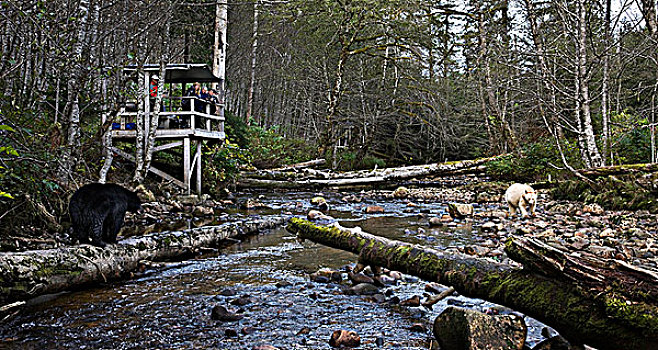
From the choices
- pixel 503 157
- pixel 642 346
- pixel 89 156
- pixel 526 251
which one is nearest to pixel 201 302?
pixel 526 251

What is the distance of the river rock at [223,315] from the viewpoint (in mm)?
3713

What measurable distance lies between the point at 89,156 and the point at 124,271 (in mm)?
6462

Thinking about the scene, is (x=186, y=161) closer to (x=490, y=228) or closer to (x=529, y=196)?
(x=490, y=228)

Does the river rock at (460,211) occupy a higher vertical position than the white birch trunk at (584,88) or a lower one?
lower

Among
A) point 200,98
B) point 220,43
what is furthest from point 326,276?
point 220,43

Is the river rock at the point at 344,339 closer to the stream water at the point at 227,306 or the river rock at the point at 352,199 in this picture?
the stream water at the point at 227,306

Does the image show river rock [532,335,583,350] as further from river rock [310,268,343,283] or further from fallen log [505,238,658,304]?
river rock [310,268,343,283]

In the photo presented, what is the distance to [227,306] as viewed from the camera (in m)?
4.09

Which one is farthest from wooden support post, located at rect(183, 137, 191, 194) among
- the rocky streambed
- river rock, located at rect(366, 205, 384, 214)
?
river rock, located at rect(366, 205, 384, 214)

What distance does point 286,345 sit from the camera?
10.6ft

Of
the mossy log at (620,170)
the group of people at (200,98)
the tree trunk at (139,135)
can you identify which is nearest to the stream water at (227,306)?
the tree trunk at (139,135)

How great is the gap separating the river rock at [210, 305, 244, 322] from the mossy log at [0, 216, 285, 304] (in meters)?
1.56

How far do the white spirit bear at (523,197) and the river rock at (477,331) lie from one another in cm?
664

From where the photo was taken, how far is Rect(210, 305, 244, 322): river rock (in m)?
3.71
